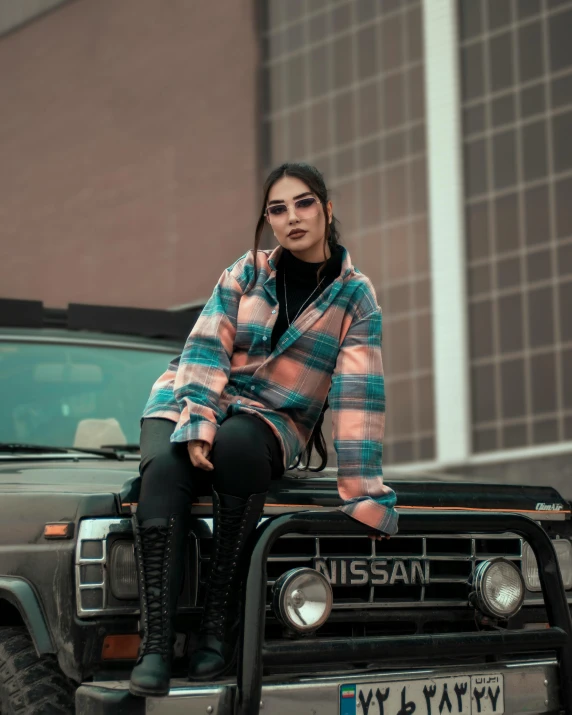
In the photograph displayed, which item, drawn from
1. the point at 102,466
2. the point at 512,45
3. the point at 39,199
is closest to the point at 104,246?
the point at 39,199

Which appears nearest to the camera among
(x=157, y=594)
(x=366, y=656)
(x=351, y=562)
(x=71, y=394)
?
(x=157, y=594)

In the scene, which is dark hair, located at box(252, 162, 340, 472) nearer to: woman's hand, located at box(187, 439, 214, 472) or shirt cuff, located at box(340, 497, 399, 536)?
shirt cuff, located at box(340, 497, 399, 536)

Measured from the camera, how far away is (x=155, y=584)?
359 cm

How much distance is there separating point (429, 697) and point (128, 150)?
25047 millimetres

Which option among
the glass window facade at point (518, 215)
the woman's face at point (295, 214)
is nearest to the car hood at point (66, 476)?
the woman's face at point (295, 214)

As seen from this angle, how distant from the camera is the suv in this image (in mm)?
3654

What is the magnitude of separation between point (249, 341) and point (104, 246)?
81.0 ft

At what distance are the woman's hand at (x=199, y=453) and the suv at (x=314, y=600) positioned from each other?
Result: 15cm

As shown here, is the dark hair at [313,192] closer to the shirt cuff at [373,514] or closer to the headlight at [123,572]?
the shirt cuff at [373,514]

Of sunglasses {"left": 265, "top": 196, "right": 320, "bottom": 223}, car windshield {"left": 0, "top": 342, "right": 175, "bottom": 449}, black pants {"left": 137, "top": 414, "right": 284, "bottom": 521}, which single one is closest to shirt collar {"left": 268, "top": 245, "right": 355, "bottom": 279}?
sunglasses {"left": 265, "top": 196, "right": 320, "bottom": 223}

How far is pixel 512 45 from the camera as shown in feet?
64.7

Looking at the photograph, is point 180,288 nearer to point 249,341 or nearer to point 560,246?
point 560,246

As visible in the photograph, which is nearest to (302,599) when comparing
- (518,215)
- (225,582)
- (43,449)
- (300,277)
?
(225,582)

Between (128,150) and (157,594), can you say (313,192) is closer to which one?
(157,594)
